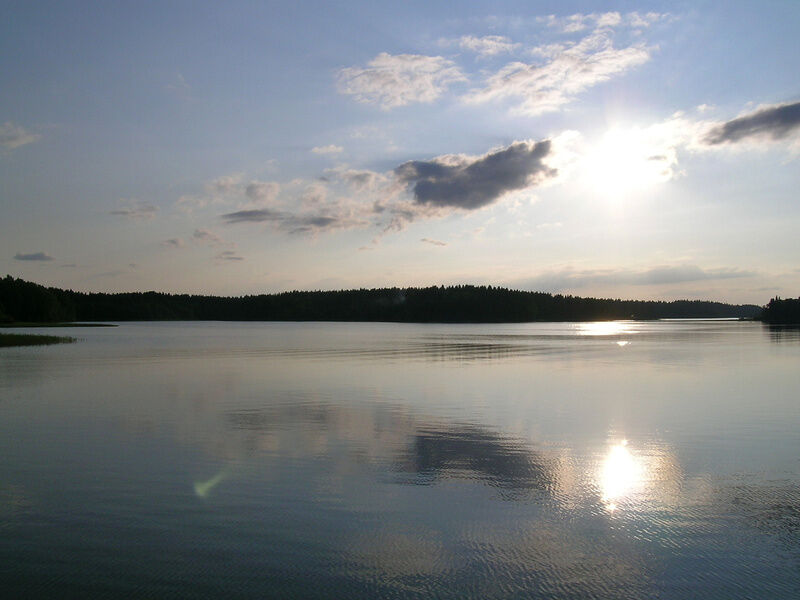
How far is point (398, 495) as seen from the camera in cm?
1109

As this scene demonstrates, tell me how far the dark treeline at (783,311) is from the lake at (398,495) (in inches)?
6576

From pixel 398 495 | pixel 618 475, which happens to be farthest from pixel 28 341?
pixel 618 475

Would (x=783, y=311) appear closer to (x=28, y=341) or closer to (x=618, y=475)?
(x=28, y=341)

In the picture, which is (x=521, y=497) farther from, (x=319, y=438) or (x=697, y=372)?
(x=697, y=372)

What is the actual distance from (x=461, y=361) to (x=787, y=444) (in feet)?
88.2

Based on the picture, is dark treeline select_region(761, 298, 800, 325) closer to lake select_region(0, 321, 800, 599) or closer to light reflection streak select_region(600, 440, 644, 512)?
lake select_region(0, 321, 800, 599)

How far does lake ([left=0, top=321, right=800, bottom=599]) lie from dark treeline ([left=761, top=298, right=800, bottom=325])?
→ 548 feet

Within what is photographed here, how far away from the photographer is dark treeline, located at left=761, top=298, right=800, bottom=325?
16462 centimetres

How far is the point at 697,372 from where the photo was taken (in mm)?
34219

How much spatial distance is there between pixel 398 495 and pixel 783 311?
619 ft

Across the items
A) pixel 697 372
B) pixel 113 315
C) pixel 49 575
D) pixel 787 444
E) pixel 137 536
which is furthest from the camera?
pixel 113 315

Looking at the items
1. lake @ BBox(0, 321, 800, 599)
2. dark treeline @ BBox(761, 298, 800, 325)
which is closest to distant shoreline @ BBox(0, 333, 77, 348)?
lake @ BBox(0, 321, 800, 599)

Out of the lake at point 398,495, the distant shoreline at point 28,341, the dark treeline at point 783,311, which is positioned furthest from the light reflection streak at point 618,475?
the dark treeline at point 783,311

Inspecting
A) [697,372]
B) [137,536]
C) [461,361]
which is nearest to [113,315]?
[461,361]
